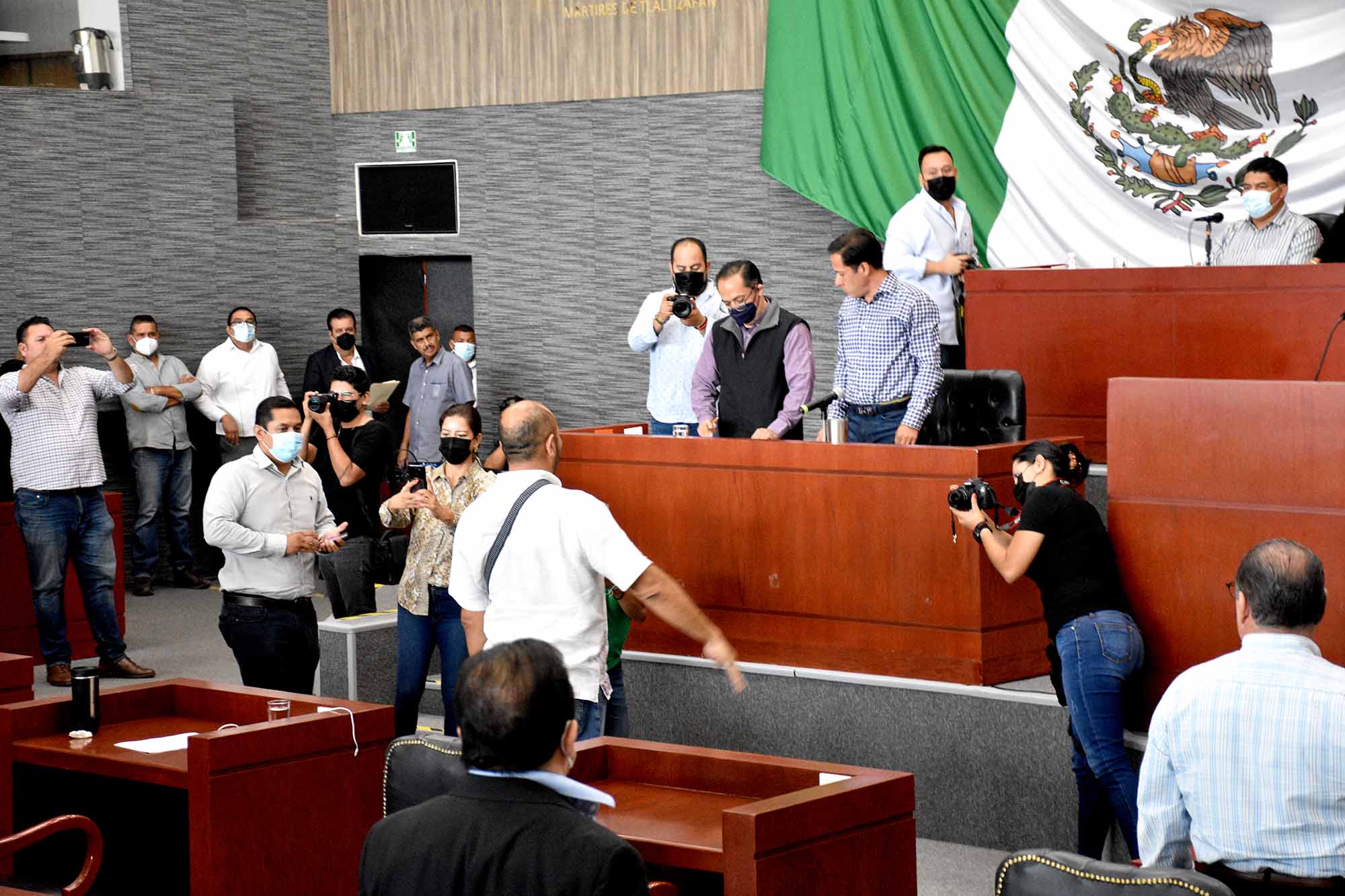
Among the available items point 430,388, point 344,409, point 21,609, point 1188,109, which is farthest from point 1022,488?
point 430,388

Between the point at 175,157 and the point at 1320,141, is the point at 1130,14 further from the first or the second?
the point at 175,157

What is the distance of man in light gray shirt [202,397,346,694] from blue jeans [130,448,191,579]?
477 cm

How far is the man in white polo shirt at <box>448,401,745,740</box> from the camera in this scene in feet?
13.8

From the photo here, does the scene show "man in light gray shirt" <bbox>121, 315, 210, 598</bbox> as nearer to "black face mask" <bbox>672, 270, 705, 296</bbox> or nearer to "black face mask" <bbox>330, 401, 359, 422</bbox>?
"black face mask" <bbox>330, 401, 359, 422</bbox>

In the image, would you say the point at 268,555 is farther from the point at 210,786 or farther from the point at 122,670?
the point at 122,670

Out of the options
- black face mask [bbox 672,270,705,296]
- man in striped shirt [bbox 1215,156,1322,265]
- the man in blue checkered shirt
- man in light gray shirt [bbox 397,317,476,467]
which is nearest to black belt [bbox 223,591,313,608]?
the man in blue checkered shirt

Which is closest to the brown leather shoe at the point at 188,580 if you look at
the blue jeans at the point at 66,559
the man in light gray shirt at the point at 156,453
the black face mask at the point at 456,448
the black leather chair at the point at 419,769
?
the man in light gray shirt at the point at 156,453

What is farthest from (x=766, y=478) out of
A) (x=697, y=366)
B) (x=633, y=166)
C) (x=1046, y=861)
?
(x=633, y=166)

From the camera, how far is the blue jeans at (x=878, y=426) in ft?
20.4

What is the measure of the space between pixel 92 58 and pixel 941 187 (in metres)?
5.99

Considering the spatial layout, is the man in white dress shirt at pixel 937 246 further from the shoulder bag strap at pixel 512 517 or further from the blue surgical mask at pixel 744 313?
the shoulder bag strap at pixel 512 517

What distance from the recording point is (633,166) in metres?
10.4

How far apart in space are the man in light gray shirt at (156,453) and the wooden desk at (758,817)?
22.4ft

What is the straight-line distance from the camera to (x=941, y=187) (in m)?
7.37
